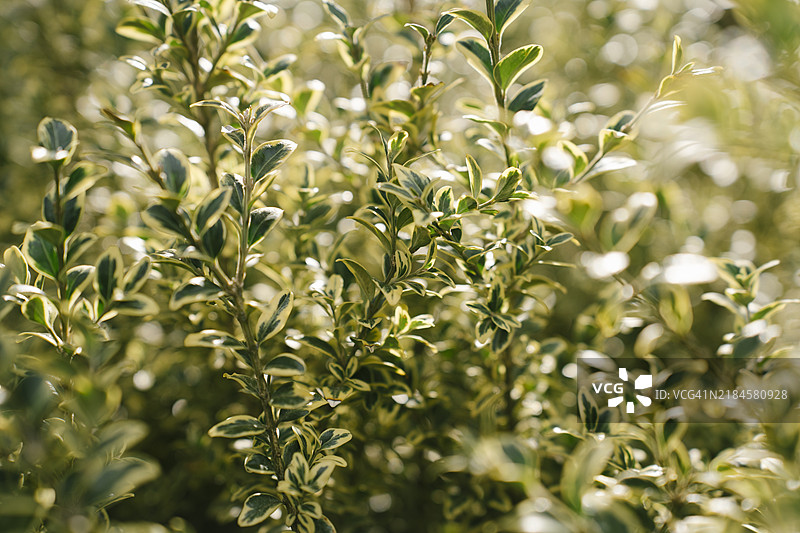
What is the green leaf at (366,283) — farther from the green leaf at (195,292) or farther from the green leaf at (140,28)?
the green leaf at (140,28)

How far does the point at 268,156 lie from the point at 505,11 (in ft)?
1.13

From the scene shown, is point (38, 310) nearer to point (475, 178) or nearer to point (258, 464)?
point (258, 464)

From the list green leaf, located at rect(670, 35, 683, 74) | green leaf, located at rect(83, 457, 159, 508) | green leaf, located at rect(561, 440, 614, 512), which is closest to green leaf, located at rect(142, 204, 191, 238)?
green leaf, located at rect(83, 457, 159, 508)

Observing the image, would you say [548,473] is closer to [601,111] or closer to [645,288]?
[645,288]

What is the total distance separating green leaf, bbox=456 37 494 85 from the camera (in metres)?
0.67

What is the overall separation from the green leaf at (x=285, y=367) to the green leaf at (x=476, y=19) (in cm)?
45

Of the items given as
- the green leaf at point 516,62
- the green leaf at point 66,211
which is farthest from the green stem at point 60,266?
the green leaf at point 516,62

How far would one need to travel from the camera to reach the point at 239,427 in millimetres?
589

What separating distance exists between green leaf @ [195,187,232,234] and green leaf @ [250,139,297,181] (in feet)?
0.21

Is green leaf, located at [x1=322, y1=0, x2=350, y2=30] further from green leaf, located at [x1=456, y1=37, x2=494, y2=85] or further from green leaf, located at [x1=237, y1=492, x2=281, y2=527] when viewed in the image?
green leaf, located at [x1=237, y1=492, x2=281, y2=527]

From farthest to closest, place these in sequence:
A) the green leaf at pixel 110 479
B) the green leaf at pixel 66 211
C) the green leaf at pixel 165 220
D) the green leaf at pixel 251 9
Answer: the green leaf at pixel 251 9
the green leaf at pixel 66 211
the green leaf at pixel 165 220
the green leaf at pixel 110 479

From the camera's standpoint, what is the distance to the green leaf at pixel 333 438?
61cm

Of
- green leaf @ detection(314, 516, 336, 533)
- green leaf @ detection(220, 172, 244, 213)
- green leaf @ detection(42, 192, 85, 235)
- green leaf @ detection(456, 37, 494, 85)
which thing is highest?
green leaf @ detection(456, 37, 494, 85)

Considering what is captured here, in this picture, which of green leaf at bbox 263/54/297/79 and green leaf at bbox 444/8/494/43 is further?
green leaf at bbox 263/54/297/79
